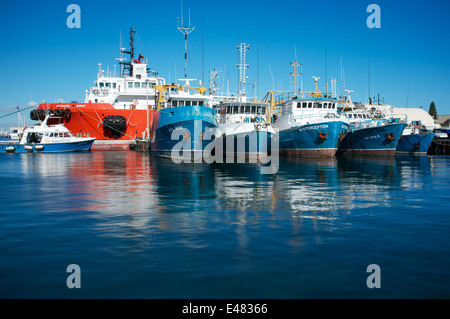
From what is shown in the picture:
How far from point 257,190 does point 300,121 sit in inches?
1051

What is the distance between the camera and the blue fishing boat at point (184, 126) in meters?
30.1

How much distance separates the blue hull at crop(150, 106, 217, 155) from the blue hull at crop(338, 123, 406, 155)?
1978cm

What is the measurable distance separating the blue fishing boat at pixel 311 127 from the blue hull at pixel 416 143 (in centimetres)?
1159

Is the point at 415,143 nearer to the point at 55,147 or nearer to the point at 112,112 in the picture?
the point at 112,112

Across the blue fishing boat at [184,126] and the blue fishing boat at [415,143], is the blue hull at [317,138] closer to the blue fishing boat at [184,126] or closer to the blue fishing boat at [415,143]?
the blue fishing boat at [184,126]

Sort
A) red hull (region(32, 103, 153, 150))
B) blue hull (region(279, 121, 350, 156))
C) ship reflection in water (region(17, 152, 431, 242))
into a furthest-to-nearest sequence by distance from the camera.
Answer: red hull (region(32, 103, 153, 150)) → blue hull (region(279, 121, 350, 156)) → ship reflection in water (region(17, 152, 431, 242))

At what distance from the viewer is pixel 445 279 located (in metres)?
5.88

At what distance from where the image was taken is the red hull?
52.2m

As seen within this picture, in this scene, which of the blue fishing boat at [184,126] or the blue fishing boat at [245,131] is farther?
the blue fishing boat at [245,131]

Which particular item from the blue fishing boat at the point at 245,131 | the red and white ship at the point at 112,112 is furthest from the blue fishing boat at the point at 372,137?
the red and white ship at the point at 112,112

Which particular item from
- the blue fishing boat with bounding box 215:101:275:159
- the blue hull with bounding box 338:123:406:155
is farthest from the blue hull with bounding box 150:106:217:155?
the blue hull with bounding box 338:123:406:155

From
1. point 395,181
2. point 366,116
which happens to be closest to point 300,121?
point 366,116

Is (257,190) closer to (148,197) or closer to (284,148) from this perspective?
(148,197)

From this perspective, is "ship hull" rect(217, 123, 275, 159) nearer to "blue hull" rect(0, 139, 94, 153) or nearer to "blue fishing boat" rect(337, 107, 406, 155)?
"blue fishing boat" rect(337, 107, 406, 155)
